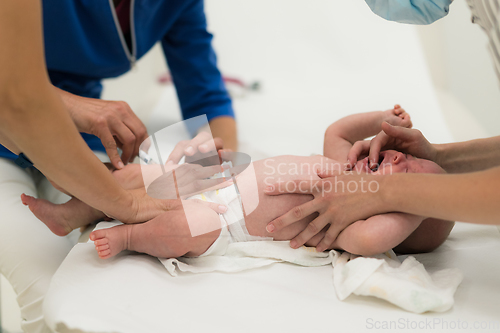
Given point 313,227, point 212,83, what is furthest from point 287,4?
point 313,227

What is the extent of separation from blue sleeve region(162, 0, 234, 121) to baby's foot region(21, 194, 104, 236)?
742 millimetres

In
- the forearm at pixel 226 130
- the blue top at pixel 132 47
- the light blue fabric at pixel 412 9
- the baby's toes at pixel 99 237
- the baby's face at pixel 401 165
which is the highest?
the blue top at pixel 132 47

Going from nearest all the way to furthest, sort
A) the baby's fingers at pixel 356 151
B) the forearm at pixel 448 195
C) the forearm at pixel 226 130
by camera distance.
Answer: the forearm at pixel 448 195, the baby's fingers at pixel 356 151, the forearm at pixel 226 130

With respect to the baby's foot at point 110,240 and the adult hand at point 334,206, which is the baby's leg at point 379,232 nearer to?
the adult hand at point 334,206

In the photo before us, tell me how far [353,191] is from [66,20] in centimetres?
97

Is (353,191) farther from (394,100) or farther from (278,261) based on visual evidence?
(394,100)

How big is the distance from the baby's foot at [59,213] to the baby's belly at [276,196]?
0.40 metres

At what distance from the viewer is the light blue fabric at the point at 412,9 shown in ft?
2.87

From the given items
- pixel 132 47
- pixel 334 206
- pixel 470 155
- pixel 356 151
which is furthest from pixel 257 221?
pixel 132 47

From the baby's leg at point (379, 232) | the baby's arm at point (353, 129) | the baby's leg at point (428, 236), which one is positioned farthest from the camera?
the baby's arm at point (353, 129)

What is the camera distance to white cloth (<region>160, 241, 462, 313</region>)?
736mm

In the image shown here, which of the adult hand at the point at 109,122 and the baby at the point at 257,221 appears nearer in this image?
the baby at the point at 257,221

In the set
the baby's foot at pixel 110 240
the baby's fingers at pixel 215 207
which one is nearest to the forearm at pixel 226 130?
the baby's fingers at pixel 215 207

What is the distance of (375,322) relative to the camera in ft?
2.38
